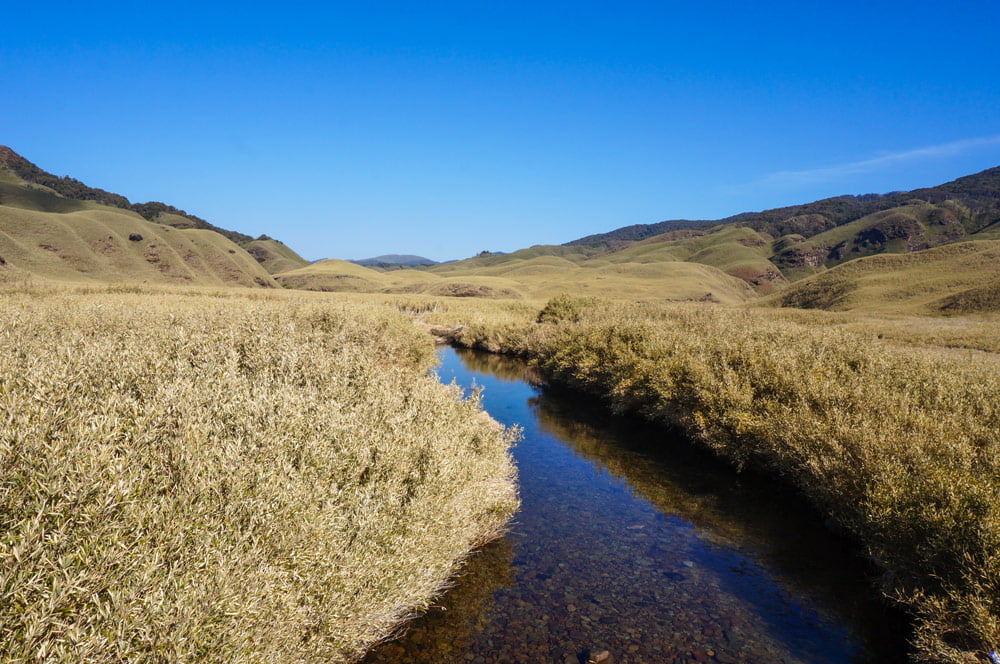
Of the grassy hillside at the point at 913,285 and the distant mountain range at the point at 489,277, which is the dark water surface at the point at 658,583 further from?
the distant mountain range at the point at 489,277

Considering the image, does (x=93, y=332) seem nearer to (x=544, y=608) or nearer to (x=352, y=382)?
(x=352, y=382)

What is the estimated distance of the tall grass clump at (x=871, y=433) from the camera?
5.68 meters

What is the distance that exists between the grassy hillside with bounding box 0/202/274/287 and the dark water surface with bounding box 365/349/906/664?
80.9m

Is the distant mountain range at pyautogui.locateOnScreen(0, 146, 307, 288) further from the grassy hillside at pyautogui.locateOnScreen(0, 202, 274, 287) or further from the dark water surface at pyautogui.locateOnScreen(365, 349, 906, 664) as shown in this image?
the dark water surface at pyautogui.locateOnScreen(365, 349, 906, 664)

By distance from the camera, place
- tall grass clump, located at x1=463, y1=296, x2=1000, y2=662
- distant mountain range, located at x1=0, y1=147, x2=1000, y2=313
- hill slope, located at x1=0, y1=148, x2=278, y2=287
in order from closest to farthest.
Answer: tall grass clump, located at x1=463, y1=296, x2=1000, y2=662 → distant mountain range, located at x1=0, y1=147, x2=1000, y2=313 → hill slope, located at x1=0, y1=148, x2=278, y2=287

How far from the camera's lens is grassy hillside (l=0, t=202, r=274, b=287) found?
89.4 metres

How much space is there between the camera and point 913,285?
193 ft

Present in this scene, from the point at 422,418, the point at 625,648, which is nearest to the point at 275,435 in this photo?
the point at 422,418

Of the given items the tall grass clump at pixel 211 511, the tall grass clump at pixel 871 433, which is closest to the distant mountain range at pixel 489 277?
the tall grass clump at pixel 871 433

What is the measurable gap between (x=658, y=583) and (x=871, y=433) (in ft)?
15.5

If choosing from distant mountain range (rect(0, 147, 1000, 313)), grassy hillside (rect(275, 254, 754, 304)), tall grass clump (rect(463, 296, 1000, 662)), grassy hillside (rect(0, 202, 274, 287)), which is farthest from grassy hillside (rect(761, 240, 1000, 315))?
grassy hillside (rect(0, 202, 274, 287))

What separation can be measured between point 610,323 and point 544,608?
17.1 meters

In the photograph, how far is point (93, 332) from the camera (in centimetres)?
1140

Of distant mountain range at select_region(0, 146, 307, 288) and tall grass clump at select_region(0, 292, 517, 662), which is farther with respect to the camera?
distant mountain range at select_region(0, 146, 307, 288)
